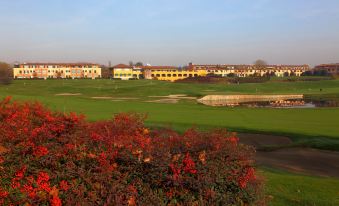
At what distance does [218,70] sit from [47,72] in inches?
3083

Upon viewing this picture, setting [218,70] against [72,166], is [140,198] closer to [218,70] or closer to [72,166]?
[72,166]

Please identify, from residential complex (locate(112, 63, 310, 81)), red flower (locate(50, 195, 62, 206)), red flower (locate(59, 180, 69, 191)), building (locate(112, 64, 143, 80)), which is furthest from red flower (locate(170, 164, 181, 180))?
building (locate(112, 64, 143, 80))

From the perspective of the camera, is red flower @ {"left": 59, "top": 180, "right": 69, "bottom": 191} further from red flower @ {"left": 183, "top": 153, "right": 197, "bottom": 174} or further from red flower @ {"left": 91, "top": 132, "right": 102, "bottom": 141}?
red flower @ {"left": 183, "top": 153, "right": 197, "bottom": 174}

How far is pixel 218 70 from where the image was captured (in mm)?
181875

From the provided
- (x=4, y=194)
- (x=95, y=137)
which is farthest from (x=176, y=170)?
(x=4, y=194)

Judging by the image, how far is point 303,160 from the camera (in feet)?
59.5

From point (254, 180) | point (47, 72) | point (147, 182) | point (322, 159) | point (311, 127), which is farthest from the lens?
point (47, 72)

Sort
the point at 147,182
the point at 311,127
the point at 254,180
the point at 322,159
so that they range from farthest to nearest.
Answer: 1. the point at 311,127
2. the point at 322,159
3. the point at 254,180
4. the point at 147,182

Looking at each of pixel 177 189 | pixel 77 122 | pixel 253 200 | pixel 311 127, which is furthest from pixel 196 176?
pixel 311 127

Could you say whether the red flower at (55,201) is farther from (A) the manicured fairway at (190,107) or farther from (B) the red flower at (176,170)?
(A) the manicured fairway at (190,107)

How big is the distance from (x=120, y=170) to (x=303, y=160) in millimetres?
14823

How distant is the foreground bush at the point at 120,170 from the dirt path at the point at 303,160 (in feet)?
38.2

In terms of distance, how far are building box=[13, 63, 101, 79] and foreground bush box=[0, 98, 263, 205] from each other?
162910 millimetres

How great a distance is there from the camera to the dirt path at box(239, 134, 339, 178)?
16.3 meters
